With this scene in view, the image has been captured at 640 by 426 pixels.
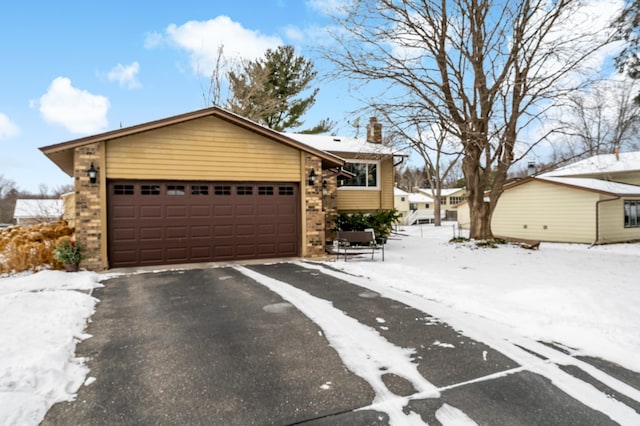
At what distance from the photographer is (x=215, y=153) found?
985cm

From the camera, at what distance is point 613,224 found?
1755 cm

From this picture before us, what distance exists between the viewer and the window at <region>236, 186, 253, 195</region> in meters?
10.2

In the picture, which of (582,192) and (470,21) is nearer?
(470,21)

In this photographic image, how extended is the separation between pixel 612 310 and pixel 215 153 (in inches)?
376

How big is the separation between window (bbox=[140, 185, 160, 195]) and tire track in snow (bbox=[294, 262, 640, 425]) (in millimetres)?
7218

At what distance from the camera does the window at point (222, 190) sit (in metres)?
9.97

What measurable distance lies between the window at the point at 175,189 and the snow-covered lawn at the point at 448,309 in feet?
9.26

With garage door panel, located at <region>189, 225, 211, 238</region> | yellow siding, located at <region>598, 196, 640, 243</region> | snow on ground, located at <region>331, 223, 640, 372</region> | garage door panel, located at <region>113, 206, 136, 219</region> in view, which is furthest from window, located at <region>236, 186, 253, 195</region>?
yellow siding, located at <region>598, 196, 640, 243</region>

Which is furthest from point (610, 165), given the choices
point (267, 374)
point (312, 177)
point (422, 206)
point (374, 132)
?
point (267, 374)

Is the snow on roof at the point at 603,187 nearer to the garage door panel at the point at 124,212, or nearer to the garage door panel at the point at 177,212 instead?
the garage door panel at the point at 177,212

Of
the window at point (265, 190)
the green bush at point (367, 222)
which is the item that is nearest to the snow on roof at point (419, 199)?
the green bush at point (367, 222)

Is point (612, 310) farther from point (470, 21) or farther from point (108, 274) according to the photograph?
point (470, 21)

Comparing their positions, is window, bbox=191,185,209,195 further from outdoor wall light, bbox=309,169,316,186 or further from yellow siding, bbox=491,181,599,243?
yellow siding, bbox=491,181,599,243

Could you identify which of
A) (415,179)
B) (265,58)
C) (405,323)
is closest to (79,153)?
(405,323)
